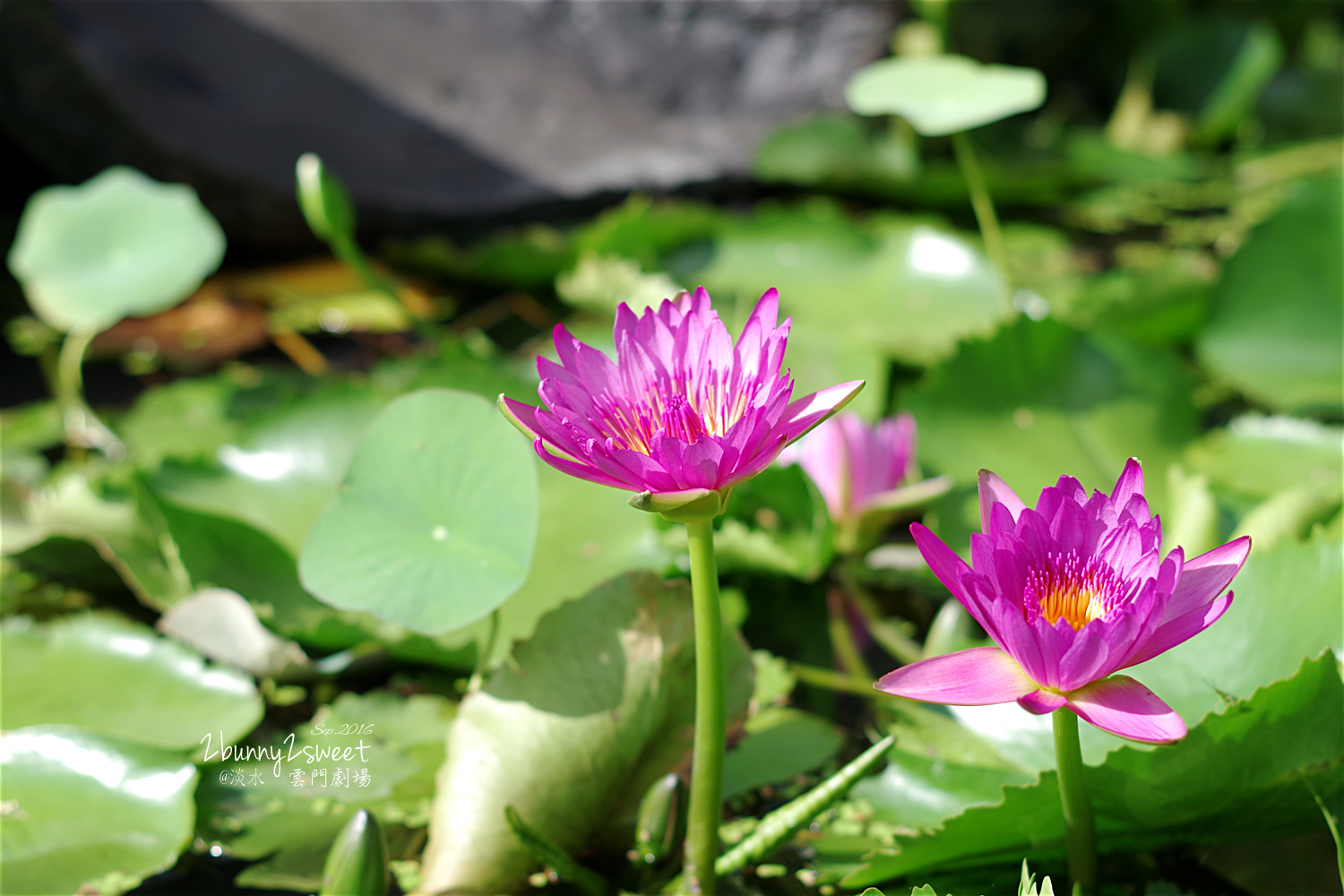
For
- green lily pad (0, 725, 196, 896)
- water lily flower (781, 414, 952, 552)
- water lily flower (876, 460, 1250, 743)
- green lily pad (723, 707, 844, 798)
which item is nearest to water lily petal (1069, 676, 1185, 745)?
water lily flower (876, 460, 1250, 743)

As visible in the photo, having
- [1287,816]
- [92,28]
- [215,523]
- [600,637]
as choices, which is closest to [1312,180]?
[1287,816]

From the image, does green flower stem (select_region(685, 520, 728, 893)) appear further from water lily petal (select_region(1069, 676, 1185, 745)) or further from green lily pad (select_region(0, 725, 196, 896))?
green lily pad (select_region(0, 725, 196, 896))

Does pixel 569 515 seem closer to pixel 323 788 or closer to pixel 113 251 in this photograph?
pixel 323 788

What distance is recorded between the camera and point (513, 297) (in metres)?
1.82

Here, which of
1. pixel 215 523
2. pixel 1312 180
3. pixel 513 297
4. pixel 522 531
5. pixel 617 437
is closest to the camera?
→ pixel 617 437

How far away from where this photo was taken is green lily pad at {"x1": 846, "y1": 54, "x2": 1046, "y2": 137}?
3.78ft

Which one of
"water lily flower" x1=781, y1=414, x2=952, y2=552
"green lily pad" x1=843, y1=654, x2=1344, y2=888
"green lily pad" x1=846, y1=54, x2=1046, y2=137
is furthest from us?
"green lily pad" x1=846, y1=54, x2=1046, y2=137

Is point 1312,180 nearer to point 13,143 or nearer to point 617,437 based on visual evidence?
point 617,437

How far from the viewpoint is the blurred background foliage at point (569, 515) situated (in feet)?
2.30

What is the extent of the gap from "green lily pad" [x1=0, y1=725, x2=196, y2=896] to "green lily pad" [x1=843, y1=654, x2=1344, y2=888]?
513 mm

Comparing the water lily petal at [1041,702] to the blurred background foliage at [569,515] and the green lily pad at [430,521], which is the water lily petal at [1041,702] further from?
the green lily pad at [430,521]

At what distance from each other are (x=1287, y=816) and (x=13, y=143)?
2.36 meters

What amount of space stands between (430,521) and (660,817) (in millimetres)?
277

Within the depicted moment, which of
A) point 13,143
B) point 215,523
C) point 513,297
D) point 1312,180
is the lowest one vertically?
point 215,523
